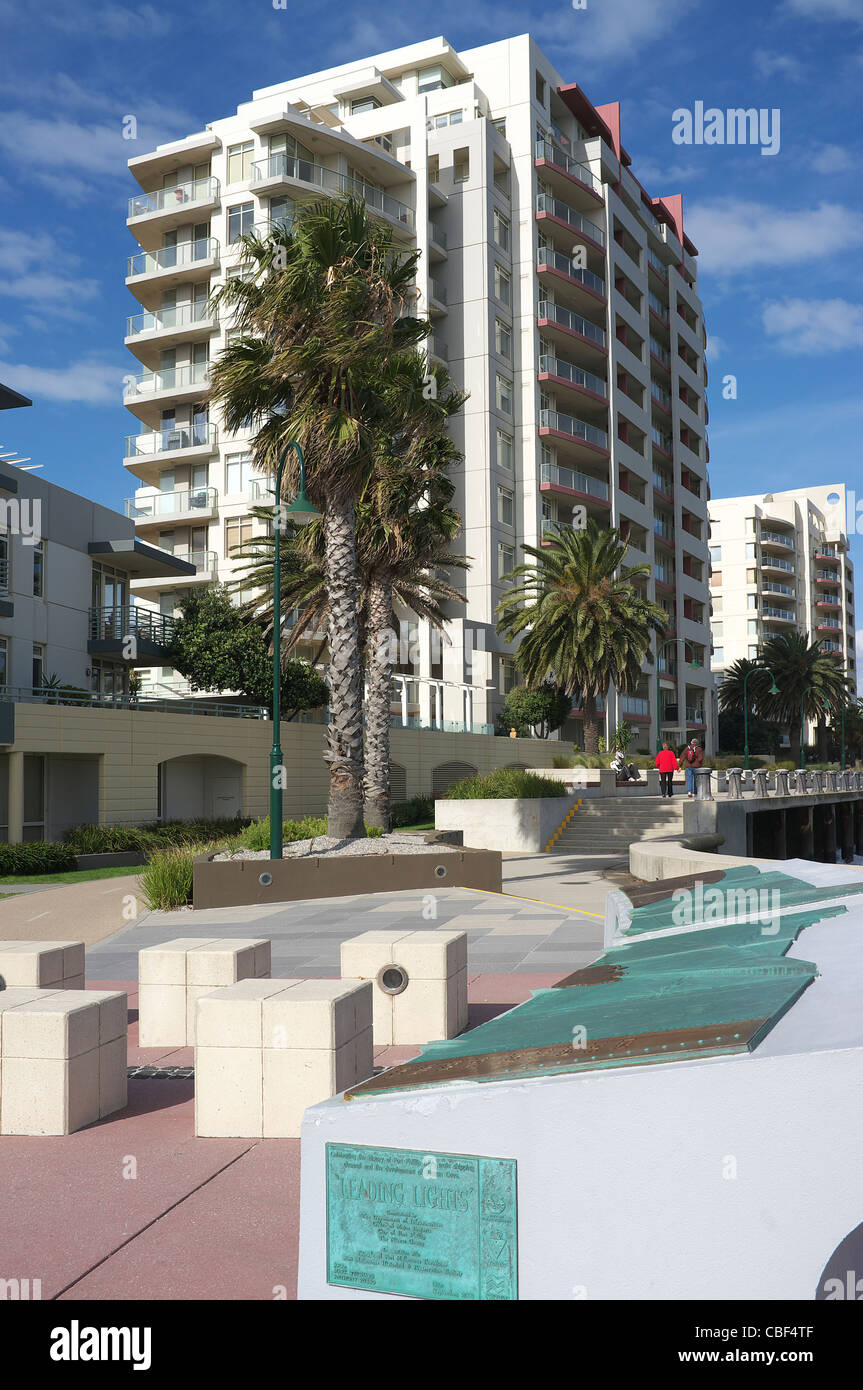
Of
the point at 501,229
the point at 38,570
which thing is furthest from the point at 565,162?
the point at 38,570

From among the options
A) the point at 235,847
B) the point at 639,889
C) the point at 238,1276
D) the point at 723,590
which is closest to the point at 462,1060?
the point at 238,1276

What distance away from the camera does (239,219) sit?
4969cm

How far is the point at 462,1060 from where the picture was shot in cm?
366

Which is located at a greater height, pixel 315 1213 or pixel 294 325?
pixel 294 325

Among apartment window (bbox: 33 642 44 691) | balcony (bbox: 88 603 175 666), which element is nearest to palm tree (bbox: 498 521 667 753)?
balcony (bbox: 88 603 175 666)

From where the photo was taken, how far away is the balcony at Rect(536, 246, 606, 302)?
56.2m

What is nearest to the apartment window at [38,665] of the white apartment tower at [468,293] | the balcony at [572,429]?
the white apartment tower at [468,293]

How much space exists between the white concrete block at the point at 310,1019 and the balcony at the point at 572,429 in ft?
170

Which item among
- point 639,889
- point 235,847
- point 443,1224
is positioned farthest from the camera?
point 235,847

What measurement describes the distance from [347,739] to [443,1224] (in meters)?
18.0

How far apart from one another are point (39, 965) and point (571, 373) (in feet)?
177

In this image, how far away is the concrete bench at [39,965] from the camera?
8.65 m

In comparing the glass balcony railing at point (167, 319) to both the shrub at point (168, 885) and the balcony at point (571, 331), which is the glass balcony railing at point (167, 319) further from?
the shrub at point (168, 885)
